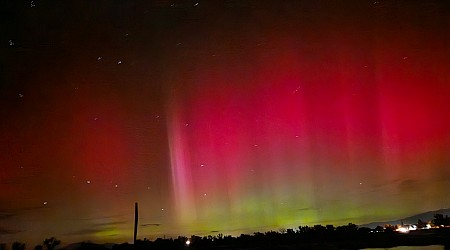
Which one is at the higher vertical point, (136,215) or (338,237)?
(136,215)

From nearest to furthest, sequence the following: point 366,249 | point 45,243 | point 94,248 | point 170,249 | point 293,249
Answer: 1. point 293,249
2. point 366,249
3. point 170,249
4. point 94,248
5. point 45,243

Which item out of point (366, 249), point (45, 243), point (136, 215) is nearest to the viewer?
point (136, 215)

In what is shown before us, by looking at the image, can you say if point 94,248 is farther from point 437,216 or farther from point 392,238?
point 437,216

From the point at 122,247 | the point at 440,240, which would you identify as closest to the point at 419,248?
the point at 440,240

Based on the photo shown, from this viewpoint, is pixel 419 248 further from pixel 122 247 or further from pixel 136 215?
pixel 122 247

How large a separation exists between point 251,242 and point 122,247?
16.1m

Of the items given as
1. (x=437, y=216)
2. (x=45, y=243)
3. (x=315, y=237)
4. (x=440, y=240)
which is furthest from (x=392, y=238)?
(x=437, y=216)

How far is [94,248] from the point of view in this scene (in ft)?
184

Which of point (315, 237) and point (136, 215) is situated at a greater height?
point (136, 215)

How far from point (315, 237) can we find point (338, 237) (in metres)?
2.85

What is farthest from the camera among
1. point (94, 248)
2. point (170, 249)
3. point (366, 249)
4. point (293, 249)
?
point (94, 248)

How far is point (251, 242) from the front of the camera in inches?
2040

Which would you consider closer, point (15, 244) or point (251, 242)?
point (251, 242)

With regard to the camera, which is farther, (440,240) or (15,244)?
(15,244)
